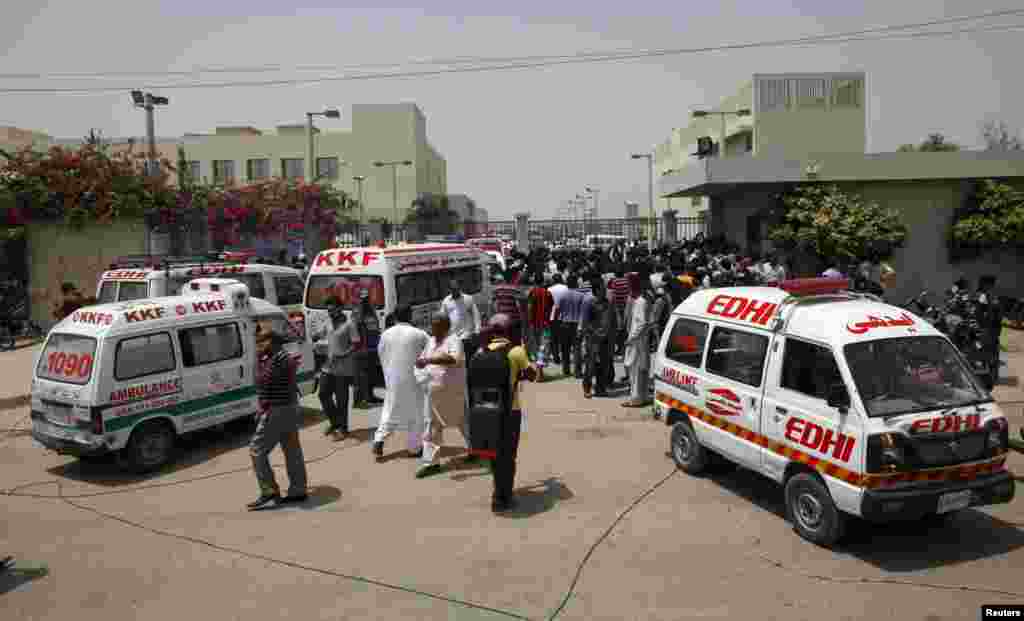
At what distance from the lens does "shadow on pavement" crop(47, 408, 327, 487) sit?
8406 mm

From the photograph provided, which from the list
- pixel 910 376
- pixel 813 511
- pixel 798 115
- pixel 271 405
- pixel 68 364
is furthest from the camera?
pixel 798 115

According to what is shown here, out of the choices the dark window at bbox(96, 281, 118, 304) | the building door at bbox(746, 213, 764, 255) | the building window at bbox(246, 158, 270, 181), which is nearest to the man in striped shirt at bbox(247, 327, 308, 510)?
the dark window at bbox(96, 281, 118, 304)

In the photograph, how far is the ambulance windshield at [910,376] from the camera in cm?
554

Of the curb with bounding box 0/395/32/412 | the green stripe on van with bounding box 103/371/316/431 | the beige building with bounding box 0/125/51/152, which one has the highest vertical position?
Result: the beige building with bounding box 0/125/51/152

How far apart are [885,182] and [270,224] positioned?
19606 millimetres

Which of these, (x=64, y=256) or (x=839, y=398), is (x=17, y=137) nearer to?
(x=64, y=256)

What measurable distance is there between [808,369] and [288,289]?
11410 millimetres

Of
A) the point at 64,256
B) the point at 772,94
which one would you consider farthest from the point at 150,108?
the point at 772,94

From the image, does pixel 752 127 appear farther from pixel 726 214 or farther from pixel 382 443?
pixel 382 443

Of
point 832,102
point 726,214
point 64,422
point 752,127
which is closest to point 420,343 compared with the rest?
point 64,422

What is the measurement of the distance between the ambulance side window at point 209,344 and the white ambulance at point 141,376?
12 mm

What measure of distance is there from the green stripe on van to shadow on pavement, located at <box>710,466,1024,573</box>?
6622mm

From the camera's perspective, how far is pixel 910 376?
5758mm

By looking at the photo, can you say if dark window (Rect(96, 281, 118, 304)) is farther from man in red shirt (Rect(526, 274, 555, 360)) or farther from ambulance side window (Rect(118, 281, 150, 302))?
man in red shirt (Rect(526, 274, 555, 360))
